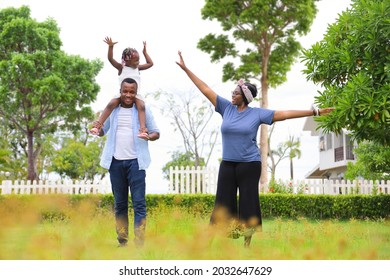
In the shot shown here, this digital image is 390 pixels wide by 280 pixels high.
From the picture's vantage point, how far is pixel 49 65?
77.7 ft

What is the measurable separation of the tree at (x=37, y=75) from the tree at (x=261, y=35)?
20.1 ft

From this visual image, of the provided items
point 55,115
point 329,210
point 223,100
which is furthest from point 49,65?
point 223,100

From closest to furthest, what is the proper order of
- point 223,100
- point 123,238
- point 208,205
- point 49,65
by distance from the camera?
point 123,238, point 223,100, point 208,205, point 49,65

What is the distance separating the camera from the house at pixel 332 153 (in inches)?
1122

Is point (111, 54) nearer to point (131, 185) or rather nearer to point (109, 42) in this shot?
point (109, 42)

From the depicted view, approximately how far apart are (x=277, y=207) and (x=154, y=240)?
1006 cm

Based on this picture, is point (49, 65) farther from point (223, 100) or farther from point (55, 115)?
point (223, 100)

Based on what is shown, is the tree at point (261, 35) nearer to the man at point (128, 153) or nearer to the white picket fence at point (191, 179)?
the white picket fence at point (191, 179)

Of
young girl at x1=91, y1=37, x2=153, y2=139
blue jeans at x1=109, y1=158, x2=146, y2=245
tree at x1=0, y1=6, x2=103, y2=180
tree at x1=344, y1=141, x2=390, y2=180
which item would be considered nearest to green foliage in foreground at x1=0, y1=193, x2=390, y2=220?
tree at x1=344, y1=141, x2=390, y2=180

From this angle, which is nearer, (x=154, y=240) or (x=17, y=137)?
(x=154, y=240)

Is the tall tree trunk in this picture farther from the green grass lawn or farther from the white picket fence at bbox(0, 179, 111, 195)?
the green grass lawn

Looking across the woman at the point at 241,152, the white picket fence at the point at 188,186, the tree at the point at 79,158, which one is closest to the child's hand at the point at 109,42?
the woman at the point at 241,152

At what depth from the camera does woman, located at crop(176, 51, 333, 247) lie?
18.5 feet

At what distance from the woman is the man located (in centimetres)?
73
